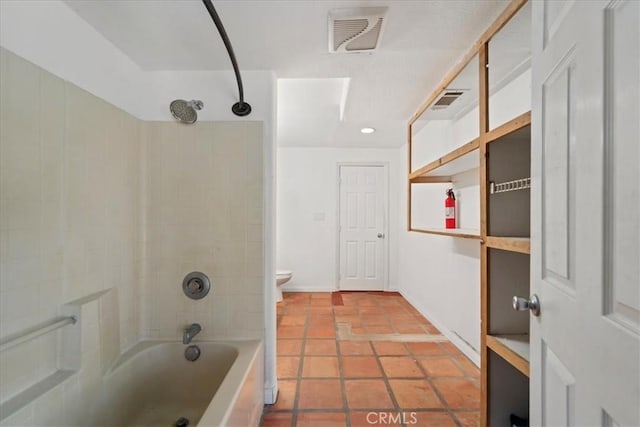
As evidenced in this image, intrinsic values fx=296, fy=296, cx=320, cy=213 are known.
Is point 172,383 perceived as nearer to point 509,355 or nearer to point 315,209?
point 509,355

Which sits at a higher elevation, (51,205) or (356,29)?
(356,29)

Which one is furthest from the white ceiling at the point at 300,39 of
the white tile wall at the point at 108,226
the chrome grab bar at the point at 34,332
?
the chrome grab bar at the point at 34,332

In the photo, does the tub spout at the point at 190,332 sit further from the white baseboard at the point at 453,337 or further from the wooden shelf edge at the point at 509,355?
the white baseboard at the point at 453,337

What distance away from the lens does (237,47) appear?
1.63 metres

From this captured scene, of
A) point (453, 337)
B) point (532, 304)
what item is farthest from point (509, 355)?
point (453, 337)

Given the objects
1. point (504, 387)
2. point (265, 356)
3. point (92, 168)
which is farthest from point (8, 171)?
point (504, 387)

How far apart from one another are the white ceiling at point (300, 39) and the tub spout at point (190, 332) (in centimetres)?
143

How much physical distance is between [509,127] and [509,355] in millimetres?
870

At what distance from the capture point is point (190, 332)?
1700 mm

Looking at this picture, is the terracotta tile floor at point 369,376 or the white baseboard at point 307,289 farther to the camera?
the white baseboard at point 307,289

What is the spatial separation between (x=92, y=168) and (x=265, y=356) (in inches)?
55.0

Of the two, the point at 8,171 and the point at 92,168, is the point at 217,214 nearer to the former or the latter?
the point at 92,168

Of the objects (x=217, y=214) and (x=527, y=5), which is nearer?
(x=527, y=5)

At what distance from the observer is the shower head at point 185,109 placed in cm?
173
